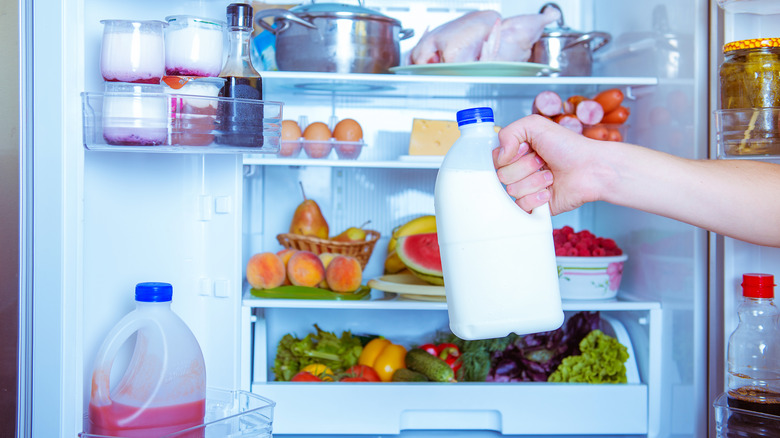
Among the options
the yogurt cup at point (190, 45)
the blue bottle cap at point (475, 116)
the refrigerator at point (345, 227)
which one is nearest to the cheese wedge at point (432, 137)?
the refrigerator at point (345, 227)

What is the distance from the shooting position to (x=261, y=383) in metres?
1.72

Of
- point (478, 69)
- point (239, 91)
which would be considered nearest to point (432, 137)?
point (478, 69)

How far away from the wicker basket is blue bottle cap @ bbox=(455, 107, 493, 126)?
3.56 feet

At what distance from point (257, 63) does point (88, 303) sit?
101 cm

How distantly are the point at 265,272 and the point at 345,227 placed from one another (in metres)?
0.44

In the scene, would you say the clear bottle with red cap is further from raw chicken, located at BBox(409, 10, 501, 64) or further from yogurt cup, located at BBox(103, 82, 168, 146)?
yogurt cup, located at BBox(103, 82, 168, 146)

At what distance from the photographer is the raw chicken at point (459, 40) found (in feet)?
5.98

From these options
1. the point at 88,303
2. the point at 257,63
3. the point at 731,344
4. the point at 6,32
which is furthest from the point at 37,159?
the point at 731,344

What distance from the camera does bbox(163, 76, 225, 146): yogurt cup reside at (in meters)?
1.01

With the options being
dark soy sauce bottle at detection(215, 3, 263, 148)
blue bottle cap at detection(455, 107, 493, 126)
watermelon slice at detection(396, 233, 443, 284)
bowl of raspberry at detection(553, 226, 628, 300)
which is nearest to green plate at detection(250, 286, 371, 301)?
watermelon slice at detection(396, 233, 443, 284)

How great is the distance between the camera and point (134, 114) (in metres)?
0.99

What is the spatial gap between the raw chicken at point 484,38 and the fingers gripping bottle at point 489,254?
3.26 feet

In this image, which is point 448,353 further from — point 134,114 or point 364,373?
point 134,114

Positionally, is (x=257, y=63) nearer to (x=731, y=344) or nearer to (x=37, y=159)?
(x=37, y=159)
